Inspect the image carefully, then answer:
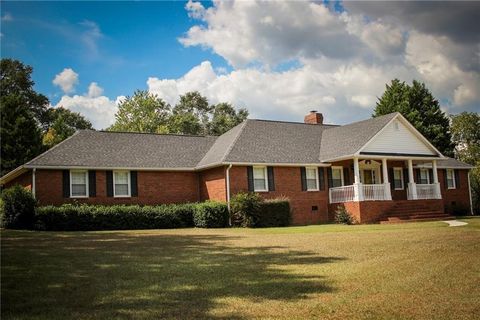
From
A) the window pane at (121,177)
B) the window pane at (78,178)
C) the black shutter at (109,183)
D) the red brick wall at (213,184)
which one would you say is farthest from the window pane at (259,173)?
the window pane at (78,178)

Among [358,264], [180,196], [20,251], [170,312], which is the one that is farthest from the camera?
[180,196]

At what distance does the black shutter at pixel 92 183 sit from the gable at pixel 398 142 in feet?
53.5

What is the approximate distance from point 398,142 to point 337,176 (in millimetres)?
4578

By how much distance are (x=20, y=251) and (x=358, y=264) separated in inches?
369

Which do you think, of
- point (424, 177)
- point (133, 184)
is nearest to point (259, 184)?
point (133, 184)

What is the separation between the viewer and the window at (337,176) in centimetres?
3138

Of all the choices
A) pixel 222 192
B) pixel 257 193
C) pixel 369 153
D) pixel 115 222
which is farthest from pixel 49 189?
pixel 369 153

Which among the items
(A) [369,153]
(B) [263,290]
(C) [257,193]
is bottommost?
(B) [263,290]

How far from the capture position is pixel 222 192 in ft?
92.2

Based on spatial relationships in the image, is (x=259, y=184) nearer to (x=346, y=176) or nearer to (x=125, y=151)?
(x=346, y=176)

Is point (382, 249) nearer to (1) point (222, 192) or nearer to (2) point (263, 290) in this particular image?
(2) point (263, 290)

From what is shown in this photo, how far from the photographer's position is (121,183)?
91.9 feet

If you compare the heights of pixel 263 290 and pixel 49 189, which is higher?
pixel 49 189

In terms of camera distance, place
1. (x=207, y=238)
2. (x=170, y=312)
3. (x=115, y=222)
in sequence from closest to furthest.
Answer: (x=170, y=312)
(x=207, y=238)
(x=115, y=222)
